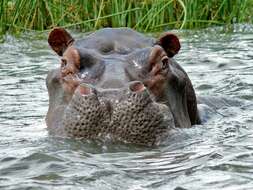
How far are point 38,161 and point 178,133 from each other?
0.92 meters

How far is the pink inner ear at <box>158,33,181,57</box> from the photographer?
5562 mm

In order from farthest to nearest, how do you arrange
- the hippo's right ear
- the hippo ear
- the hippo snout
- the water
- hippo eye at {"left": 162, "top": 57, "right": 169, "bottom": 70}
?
1. the hippo's right ear
2. the hippo ear
3. hippo eye at {"left": 162, "top": 57, "right": 169, "bottom": 70}
4. the hippo snout
5. the water

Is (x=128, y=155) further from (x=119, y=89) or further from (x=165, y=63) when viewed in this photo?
(x=165, y=63)

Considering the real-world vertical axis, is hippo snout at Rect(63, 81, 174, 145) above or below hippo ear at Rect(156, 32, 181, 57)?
below

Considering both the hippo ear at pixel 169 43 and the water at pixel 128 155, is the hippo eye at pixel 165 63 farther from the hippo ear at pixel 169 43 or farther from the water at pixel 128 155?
the water at pixel 128 155

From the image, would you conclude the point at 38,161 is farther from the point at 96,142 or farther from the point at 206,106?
the point at 206,106

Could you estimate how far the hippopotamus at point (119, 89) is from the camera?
4.64 metres

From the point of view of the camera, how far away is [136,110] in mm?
4609

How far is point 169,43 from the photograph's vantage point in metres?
5.63

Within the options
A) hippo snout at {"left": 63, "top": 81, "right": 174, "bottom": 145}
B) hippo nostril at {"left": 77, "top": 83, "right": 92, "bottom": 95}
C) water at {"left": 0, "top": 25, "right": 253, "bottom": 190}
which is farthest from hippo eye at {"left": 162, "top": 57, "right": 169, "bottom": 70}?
hippo nostril at {"left": 77, "top": 83, "right": 92, "bottom": 95}

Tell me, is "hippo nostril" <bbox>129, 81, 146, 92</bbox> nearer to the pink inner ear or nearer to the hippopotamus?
the hippopotamus

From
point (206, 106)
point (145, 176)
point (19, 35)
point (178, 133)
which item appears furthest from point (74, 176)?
point (19, 35)

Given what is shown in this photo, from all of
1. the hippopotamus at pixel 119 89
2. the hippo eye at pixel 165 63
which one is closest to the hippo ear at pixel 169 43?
the hippopotamus at pixel 119 89

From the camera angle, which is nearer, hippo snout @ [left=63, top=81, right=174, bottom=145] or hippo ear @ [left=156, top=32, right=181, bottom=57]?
hippo snout @ [left=63, top=81, right=174, bottom=145]
